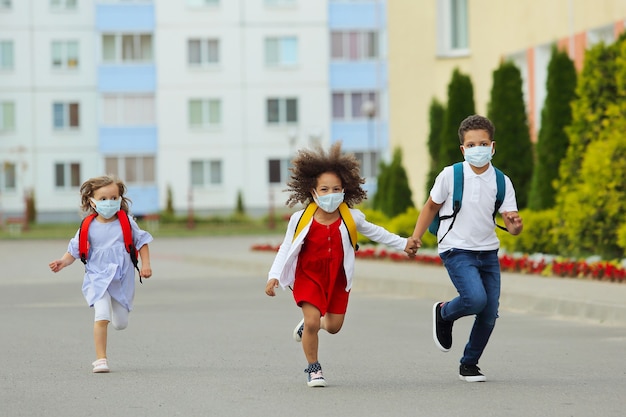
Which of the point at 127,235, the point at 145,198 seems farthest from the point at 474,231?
the point at 145,198

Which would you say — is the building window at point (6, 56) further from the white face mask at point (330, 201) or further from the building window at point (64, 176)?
the white face mask at point (330, 201)

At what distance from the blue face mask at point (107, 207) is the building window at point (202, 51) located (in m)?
60.4

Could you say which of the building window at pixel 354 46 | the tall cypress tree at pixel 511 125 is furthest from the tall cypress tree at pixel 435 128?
the building window at pixel 354 46

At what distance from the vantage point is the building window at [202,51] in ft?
235

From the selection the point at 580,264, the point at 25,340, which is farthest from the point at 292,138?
the point at 25,340

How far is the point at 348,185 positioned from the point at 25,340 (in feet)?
16.1

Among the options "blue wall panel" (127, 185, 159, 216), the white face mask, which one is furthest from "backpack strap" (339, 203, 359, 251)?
"blue wall panel" (127, 185, 159, 216)

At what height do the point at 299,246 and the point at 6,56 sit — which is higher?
the point at 6,56

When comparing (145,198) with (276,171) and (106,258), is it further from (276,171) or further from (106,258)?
(106,258)

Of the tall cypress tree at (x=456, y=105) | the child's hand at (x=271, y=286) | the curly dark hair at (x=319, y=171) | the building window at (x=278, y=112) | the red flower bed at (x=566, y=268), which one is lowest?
the red flower bed at (x=566, y=268)

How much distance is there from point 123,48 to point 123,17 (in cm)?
151

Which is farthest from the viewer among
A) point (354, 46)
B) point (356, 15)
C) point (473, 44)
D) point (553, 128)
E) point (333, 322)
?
point (354, 46)

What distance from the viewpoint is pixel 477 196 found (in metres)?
10.3

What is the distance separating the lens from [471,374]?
34.1 ft
